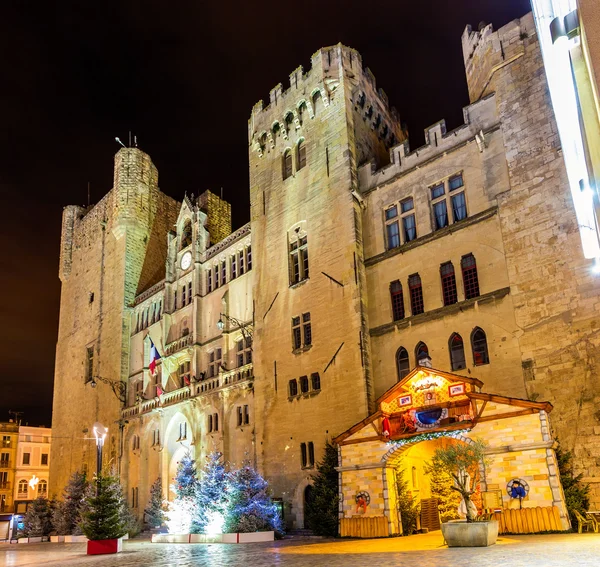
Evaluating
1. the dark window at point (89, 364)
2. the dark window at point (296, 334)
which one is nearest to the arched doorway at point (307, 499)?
the dark window at point (296, 334)

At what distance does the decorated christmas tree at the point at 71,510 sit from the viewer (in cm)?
3491

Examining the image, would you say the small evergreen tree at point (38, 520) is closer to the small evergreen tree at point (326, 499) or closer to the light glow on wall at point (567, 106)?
the small evergreen tree at point (326, 499)

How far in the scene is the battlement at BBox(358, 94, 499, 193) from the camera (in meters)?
24.0

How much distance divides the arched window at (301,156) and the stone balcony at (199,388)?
35.4 ft

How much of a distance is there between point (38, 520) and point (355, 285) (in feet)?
88.6

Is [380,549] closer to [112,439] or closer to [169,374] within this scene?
[169,374]

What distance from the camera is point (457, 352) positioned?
74.2 feet

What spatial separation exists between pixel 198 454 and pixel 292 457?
767 cm

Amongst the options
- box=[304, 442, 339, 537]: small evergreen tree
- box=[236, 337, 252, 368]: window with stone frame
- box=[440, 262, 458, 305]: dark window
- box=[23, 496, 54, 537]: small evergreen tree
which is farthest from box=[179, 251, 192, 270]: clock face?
box=[440, 262, 458, 305]: dark window

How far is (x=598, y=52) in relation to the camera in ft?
17.7

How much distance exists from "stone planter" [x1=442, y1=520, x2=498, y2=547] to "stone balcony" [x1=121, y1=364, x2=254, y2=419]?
16.2m

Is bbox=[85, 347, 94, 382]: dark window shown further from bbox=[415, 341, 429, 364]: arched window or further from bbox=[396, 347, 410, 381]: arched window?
bbox=[415, 341, 429, 364]: arched window

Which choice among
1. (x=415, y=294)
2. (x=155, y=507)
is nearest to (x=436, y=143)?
(x=415, y=294)

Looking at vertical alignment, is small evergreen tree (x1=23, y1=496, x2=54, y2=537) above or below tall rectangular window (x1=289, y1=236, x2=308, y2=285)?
below
